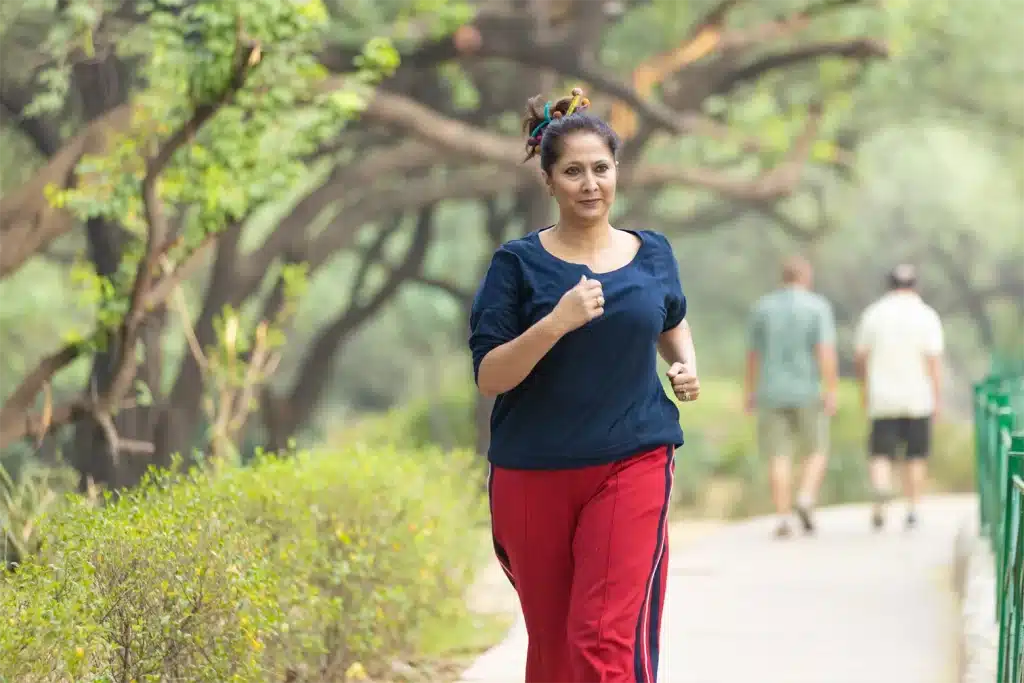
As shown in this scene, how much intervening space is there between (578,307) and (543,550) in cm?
67

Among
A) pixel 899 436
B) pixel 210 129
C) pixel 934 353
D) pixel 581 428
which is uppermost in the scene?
pixel 210 129

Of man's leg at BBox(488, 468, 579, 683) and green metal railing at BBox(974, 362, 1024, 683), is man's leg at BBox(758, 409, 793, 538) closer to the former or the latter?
green metal railing at BBox(974, 362, 1024, 683)

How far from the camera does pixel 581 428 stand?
170 inches

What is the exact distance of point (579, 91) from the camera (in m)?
4.69

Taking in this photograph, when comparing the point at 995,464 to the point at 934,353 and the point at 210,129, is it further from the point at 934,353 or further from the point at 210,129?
the point at 210,129

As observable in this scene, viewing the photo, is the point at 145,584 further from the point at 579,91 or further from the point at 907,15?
the point at 907,15

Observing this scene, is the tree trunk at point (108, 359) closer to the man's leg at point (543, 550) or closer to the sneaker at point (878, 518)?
the man's leg at point (543, 550)

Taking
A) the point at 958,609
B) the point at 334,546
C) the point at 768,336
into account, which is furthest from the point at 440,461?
the point at 768,336

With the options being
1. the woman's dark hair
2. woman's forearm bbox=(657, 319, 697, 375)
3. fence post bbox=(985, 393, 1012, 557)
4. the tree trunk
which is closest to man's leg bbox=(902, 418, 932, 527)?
fence post bbox=(985, 393, 1012, 557)

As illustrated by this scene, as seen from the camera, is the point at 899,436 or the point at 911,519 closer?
the point at 899,436

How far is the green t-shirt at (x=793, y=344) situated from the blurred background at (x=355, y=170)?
2.25 metres

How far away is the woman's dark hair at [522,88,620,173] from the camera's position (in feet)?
14.6

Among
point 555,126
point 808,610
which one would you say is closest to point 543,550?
point 555,126

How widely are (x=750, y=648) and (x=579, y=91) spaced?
3.84 meters
